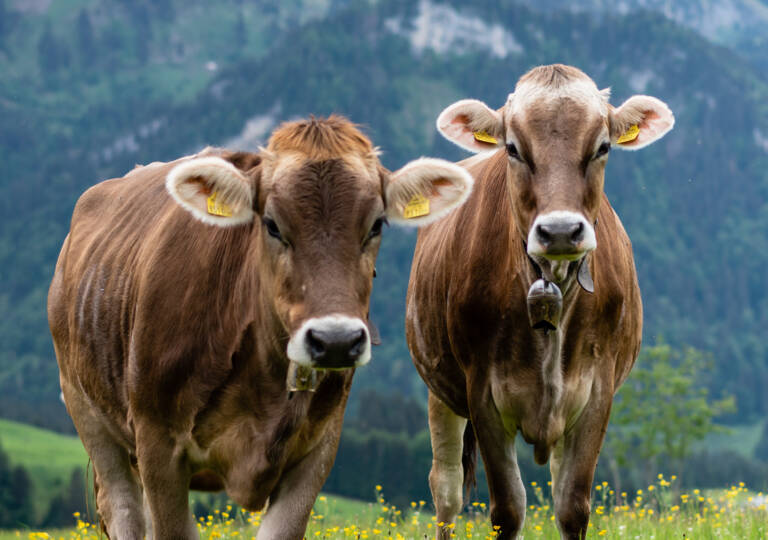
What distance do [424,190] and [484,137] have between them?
1592 mm

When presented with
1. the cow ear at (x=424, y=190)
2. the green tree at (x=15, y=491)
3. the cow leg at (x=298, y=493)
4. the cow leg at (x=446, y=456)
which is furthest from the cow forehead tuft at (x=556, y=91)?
the green tree at (x=15, y=491)

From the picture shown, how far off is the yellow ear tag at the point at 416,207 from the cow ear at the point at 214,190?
0.77 m

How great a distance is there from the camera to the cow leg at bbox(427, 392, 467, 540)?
8.74 m

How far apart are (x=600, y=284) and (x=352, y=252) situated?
239cm

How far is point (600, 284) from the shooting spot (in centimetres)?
656

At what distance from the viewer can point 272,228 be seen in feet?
16.2

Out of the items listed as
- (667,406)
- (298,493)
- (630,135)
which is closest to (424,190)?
(298,493)

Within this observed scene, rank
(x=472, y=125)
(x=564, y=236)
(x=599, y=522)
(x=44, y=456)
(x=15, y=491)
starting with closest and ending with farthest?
(x=564, y=236) → (x=472, y=125) → (x=599, y=522) → (x=15, y=491) → (x=44, y=456)

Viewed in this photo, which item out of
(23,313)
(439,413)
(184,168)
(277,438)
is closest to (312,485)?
(277,438)

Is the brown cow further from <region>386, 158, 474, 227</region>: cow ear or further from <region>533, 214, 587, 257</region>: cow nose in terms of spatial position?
<region>386, 158, 474, 227</region>: cow ear

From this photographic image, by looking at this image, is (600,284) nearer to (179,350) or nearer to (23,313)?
(179,350)

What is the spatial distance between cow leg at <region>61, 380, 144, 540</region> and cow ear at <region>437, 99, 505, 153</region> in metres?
2.91

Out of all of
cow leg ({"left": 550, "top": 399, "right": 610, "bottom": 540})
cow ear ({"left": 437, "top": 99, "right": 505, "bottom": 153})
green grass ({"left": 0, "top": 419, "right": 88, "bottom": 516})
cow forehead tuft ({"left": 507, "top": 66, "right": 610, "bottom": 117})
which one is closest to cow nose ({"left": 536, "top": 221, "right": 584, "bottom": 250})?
cow forehead tuft ({"left": 507, "top": 66, "right": 610, "bottom": 117})

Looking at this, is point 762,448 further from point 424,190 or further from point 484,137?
point 424,190
